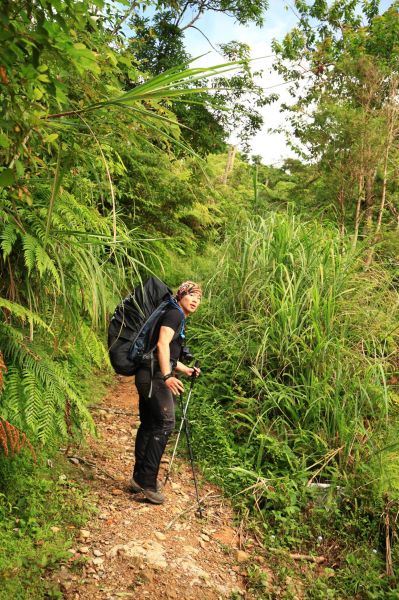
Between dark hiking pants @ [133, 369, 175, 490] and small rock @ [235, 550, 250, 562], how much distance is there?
0.77 meters

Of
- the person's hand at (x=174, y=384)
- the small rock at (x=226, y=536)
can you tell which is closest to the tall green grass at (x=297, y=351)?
the small rock at (x=226, y=536)

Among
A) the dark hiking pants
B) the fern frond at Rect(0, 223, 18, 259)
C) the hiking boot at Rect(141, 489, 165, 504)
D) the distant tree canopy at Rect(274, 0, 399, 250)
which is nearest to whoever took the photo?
the fern frond at Rect(0, 223, 18, 259)

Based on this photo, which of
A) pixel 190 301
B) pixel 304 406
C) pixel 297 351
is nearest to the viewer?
pixel 190 301

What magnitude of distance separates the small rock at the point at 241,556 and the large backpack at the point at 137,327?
59.4 inches

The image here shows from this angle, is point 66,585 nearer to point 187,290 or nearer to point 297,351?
point 187,290

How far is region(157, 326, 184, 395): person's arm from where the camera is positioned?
11.8ft

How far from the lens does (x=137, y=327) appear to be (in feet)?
12.1

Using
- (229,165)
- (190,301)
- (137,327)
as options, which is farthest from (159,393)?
(229,165)

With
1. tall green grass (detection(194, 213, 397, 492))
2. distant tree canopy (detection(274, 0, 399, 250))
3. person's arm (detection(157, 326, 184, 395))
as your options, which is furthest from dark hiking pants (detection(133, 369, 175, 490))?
distant tree canopy (detection(274, 0, 399, 250))

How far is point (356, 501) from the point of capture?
395cm

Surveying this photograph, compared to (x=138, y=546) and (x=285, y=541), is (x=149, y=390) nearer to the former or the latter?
(x=138, y=546)

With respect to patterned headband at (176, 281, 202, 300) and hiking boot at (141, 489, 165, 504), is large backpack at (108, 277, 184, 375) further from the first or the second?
hiking boot at (141, 489, 165, 504)

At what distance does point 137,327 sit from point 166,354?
297mm

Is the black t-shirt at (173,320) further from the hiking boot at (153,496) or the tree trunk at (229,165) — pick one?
the tree trunk at (229,165)
